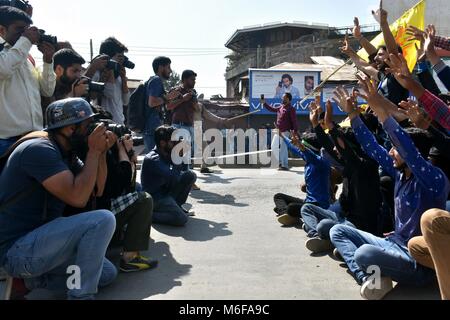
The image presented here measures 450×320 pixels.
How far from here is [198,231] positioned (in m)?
4.57

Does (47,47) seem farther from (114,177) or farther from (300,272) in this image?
(300,272)

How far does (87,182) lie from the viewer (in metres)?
2.60

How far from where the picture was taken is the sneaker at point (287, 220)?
4.79 m

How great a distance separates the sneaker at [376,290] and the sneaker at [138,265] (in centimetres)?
160

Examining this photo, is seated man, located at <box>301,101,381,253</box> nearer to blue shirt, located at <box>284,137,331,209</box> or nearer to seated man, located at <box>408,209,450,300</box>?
blue shirt, located at <box>284,137,331,209</box>

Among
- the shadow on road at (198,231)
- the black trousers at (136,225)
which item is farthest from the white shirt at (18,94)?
the shadow on road at (198,231)

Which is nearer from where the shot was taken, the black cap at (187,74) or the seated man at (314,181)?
the seated man at (314,181)

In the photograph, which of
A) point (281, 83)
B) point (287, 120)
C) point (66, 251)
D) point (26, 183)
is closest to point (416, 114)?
point (66, 251)

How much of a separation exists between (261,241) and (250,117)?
15016mm

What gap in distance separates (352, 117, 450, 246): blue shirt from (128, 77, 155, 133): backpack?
3.87 meters

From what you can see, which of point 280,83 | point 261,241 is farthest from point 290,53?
point 261,241

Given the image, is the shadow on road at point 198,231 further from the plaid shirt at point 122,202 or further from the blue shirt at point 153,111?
the blue shirt at point 153,111

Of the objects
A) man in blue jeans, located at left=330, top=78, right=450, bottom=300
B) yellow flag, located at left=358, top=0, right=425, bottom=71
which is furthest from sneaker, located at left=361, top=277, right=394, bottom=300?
yellow flag, located at left=358, top=0, right=425, bottom=71

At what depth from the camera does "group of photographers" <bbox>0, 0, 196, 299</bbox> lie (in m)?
2.56
